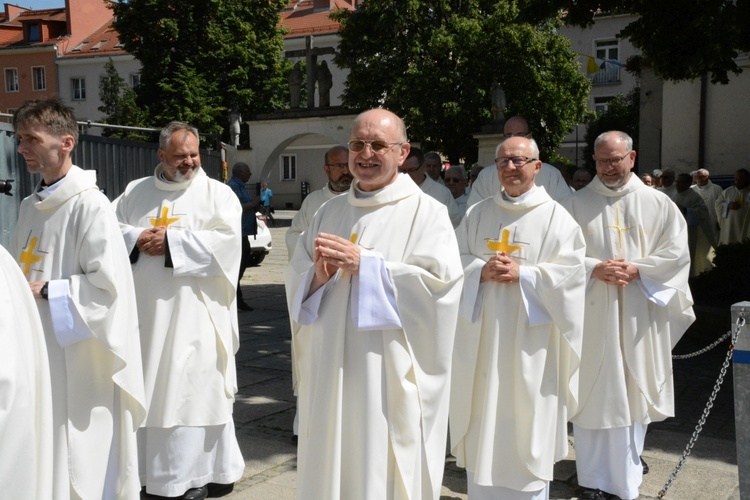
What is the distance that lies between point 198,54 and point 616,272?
35.0 meters

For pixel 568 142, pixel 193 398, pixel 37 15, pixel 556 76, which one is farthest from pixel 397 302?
pixel 37 15

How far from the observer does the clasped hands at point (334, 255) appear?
11.7ft

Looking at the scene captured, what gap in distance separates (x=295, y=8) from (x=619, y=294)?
166 feet

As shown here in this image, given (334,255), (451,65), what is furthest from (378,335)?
(451,65)

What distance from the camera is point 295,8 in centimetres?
5334

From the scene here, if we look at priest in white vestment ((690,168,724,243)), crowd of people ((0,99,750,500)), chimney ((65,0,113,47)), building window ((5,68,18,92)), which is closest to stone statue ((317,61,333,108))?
priest in white vestment ((690,168,724,243))

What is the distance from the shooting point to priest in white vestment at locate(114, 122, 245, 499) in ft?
16.1

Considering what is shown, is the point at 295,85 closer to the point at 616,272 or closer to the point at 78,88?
the point at 616,272

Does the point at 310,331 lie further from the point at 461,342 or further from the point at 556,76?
the point at 556,76

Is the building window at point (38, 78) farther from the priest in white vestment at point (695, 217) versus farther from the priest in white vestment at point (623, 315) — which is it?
the priest in white vestment at point (623, 315)

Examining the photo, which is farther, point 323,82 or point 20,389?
point 323,82

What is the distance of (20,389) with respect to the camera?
2166 millimetres

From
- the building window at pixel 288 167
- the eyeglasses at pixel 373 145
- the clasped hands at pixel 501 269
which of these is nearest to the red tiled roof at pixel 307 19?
the building window at pixel 288 167

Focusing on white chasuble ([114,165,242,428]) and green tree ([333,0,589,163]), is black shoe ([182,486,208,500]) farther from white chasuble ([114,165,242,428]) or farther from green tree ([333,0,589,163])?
green tree ([333,0,589,163])
